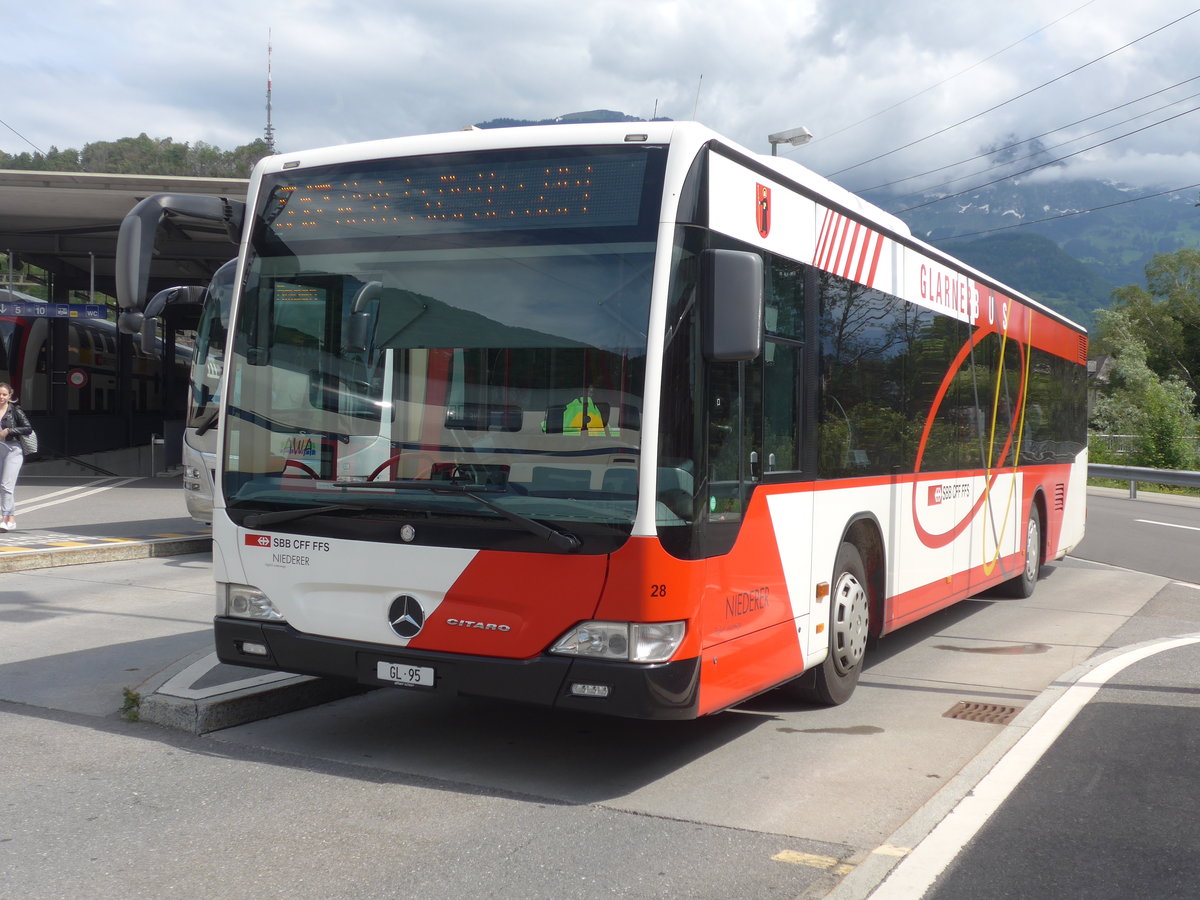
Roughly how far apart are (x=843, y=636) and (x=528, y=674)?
2.55 metres

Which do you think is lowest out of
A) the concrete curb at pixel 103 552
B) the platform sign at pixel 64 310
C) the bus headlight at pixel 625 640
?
→ the concrete curb at pixel 103 552

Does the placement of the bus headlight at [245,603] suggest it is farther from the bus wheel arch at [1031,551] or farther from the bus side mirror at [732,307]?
the bus wheel arch at [1031,551]

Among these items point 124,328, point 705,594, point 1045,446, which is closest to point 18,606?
point 124,328

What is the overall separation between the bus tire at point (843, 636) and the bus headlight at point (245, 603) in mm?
3028

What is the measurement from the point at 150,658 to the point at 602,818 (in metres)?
4.16

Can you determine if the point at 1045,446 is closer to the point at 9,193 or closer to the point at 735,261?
the point at 735,261

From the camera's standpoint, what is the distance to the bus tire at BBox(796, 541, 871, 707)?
6812 mm

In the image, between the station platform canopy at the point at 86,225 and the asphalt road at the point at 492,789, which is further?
the station platform canopy at the point at 86,225

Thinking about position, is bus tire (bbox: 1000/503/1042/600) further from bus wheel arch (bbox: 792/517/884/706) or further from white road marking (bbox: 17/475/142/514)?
white road marking (bbox: 17/475/142/514)

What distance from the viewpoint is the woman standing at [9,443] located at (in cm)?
1456

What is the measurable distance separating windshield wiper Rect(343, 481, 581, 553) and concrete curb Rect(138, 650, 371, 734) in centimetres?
170

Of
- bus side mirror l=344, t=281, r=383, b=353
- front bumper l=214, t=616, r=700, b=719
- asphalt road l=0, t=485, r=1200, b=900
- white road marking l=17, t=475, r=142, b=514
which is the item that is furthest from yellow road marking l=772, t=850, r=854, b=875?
white road marking l=17, t=475, r=142, b=514

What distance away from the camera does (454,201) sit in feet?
18.2

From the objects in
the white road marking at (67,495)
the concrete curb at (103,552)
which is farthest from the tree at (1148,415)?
the concrete curb at (103,552)
